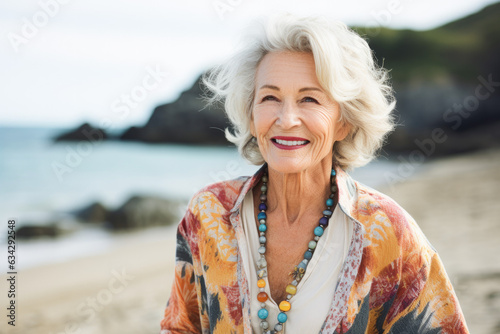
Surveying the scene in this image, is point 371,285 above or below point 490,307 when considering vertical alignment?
above

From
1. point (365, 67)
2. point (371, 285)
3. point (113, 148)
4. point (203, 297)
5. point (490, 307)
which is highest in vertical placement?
point (365, 67)

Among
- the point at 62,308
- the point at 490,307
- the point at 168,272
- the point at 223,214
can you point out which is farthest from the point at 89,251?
the point at 223,214

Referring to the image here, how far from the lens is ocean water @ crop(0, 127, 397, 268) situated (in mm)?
8734

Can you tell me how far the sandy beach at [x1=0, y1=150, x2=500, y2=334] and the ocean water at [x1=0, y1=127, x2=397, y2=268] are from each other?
32.7 inches

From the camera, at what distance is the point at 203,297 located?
1.98 m

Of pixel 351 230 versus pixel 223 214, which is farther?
pixel 223 214

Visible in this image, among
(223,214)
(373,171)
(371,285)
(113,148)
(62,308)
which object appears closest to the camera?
(371,285)

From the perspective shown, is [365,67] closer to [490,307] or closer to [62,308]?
[490,307]

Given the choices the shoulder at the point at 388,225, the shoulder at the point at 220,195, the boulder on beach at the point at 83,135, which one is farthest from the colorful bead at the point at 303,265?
the boulder on beach at the point at 83,135

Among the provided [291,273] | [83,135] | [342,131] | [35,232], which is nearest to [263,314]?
[291,273]

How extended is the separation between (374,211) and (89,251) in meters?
6.80

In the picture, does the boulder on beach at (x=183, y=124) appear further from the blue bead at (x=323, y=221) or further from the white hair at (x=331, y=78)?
the blue bead at (x=323, y=221)

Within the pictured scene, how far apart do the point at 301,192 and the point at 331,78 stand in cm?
46

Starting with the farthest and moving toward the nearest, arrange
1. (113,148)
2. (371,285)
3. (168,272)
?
1. (113,148)
2. (168,272)
3. (371,285)
